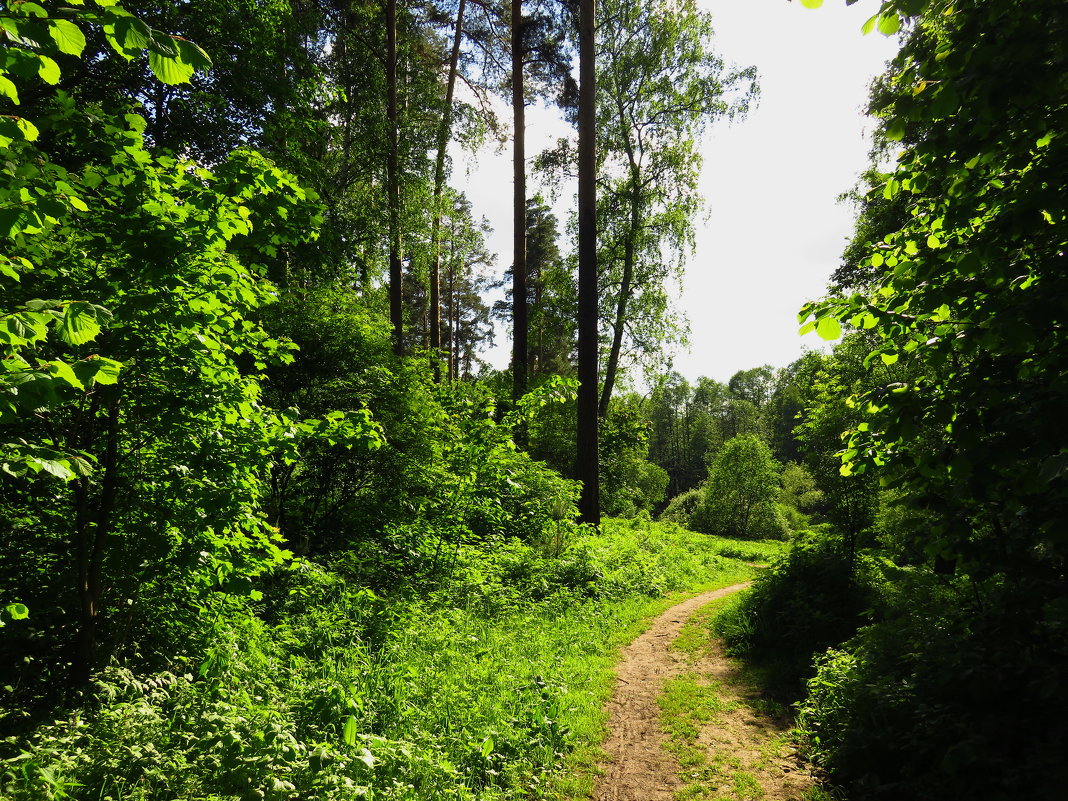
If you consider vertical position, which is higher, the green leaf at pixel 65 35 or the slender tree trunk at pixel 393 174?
the slender tree trunk at pixel 393 174

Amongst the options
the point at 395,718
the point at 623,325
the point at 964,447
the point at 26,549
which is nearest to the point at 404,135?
the point at 623,325

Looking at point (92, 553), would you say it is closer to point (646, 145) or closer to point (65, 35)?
point (65, 35)

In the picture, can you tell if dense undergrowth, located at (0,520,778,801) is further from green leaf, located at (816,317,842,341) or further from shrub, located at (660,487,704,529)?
shrub, located at (660,487,704,529)

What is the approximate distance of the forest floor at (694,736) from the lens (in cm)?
412

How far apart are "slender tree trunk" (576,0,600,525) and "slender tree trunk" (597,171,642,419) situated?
7034mm

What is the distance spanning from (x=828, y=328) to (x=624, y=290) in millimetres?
16495

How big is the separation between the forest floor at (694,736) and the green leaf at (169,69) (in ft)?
16.3

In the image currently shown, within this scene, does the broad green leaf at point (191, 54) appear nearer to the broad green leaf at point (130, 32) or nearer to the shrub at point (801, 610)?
the broad green leaf at point (130, 32)

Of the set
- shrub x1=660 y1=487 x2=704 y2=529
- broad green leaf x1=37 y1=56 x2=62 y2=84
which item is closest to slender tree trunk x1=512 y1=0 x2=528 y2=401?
broad green leaf x1=37 y1=56 x2=62 y2=84

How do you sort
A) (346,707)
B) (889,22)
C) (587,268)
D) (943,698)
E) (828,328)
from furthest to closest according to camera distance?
(587,268) < (346,707) < (943,698) < (828,328) < (889,22)

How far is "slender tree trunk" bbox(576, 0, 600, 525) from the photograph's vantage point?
11.3 metres

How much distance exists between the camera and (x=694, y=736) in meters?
4.96

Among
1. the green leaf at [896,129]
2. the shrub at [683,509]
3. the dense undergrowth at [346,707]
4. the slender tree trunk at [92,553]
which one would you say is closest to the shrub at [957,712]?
the dense undergrowth at [346,707]

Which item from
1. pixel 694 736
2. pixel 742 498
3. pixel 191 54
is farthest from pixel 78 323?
pixel 742 498
